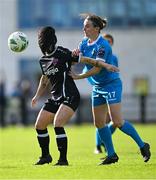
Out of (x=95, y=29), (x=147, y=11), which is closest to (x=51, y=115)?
(x=95, y=29)

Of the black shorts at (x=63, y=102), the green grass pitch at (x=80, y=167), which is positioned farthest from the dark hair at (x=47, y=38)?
the green grass pitch at (x=80, y=167)

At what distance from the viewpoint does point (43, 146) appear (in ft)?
43.9

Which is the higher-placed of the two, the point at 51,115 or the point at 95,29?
the point at 95,29

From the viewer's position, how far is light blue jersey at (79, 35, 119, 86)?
43.0 ft

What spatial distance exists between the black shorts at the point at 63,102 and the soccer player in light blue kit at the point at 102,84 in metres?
0.35

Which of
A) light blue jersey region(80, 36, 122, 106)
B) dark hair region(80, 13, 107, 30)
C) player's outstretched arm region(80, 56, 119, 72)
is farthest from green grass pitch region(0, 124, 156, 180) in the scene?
dark hair region(80, 13, 107, 30)

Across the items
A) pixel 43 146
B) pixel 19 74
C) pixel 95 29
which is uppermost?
pixel 95 29

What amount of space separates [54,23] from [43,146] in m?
33.3

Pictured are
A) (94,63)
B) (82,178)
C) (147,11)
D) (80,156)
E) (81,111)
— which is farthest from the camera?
(147,11)

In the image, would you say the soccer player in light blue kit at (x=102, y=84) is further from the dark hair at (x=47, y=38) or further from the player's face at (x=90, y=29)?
the dark hair at (x=47, y=38)

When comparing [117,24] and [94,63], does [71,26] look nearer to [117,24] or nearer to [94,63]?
[117,24]

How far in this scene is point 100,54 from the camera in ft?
42.8

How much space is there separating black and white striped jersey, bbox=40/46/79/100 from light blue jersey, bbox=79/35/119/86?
434 mm

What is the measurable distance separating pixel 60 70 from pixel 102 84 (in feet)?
2.84
